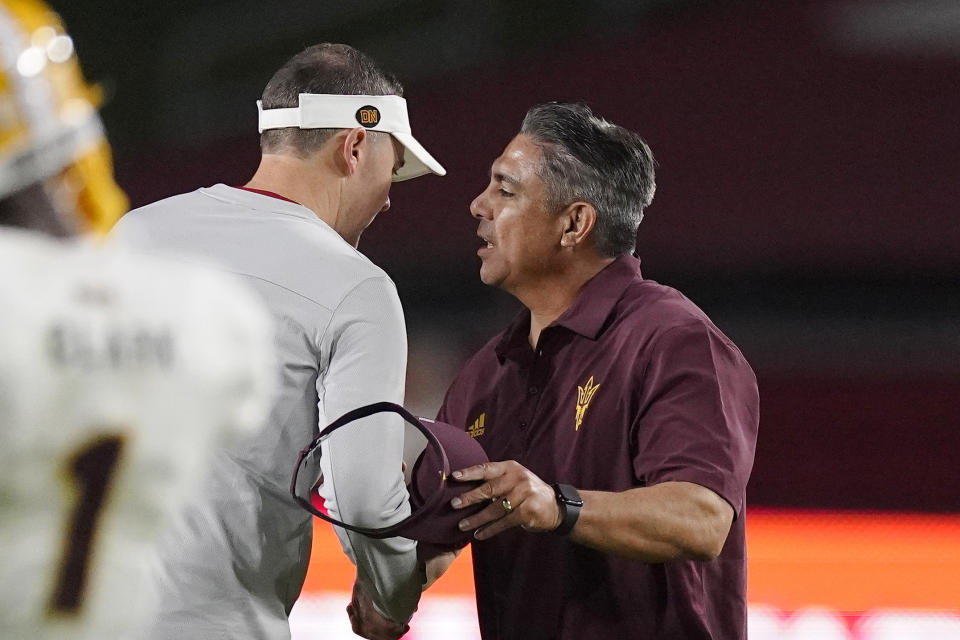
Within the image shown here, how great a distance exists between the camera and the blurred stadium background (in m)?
5.64

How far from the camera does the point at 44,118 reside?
849mm

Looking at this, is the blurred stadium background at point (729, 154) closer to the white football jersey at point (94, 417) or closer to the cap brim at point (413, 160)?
the cap brim at point (413, 160)

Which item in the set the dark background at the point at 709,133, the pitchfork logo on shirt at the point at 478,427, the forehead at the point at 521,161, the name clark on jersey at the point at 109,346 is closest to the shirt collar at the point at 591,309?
the pitchfork logo on shirt at the point at 478,427

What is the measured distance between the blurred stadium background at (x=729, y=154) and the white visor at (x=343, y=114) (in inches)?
147

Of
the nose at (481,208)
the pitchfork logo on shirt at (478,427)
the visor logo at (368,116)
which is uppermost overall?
the visor logo at (368,116)

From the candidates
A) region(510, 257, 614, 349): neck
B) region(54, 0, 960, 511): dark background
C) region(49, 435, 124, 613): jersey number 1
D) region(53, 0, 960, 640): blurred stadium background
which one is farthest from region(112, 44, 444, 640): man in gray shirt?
region(54, 0, 960, 511): dark background

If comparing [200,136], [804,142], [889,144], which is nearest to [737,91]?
[804,142]

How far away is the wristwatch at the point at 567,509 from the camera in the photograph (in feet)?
4.71

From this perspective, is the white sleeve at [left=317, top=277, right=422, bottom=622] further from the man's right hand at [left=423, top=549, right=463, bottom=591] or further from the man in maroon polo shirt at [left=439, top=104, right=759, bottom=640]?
the man's right hand at [left=423, top=549, right=463, bottom=591]

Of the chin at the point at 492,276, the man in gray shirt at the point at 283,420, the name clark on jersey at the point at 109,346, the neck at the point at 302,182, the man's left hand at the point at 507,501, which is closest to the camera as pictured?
the name clark on jersey at the point at 109,346

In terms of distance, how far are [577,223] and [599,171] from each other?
10 centimetres

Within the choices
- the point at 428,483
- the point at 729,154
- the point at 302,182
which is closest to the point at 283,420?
the point at 428,483

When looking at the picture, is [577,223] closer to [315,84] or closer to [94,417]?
[315,84]

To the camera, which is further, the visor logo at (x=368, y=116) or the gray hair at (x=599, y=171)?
the gray hair at (x=599, y=171)
